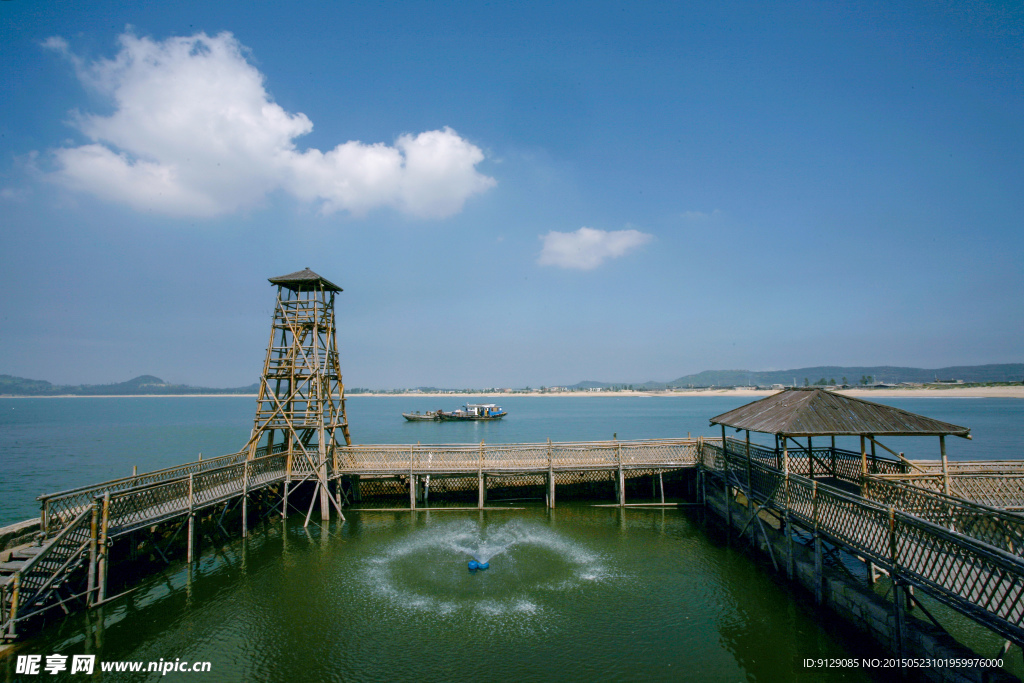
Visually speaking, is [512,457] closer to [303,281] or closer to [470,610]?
[470,610]

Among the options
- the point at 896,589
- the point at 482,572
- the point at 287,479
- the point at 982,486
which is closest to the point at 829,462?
the point at 982,486

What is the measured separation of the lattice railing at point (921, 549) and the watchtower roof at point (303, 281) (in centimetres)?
2270

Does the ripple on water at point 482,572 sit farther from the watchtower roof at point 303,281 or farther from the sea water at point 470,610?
the watchtower roof at point 303,281

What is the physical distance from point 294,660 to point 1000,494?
74.1 feet

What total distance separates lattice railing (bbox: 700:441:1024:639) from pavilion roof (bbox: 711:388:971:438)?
1729 millimetres

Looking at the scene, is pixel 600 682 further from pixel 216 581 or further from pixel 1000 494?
pixel 1000 494

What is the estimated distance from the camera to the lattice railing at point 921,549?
8016mm

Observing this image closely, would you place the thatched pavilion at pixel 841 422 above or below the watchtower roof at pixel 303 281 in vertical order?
below

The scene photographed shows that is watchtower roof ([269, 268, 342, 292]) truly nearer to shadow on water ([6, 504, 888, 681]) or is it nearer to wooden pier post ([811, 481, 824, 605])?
shadow on water ([6, 504, 888, 681])

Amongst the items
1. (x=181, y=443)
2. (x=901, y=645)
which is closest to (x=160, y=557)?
(x=901, y=645)

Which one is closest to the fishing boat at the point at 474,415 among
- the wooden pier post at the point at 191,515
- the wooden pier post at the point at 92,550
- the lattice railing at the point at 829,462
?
the wooden pier post at the point at 191,515

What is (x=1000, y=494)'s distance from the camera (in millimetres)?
14906

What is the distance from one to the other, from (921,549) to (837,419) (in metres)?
5.67

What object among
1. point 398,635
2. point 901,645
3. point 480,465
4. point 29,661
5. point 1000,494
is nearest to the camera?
point 901,645
